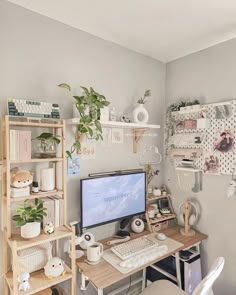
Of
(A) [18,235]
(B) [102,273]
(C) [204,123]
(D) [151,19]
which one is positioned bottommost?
(B) [102,273]

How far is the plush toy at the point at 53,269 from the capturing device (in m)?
1.33

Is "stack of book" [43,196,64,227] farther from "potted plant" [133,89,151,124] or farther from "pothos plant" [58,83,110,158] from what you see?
"potted plant" [133,89,151,124]

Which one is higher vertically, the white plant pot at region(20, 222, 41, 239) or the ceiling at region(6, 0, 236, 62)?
the ceiling at region(6, 0, 236, 62)

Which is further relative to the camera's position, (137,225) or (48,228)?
(137,225)

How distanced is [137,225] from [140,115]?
105 cm

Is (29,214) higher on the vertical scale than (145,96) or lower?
lower

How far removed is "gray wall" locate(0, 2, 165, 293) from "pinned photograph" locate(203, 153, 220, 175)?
565 millimetres

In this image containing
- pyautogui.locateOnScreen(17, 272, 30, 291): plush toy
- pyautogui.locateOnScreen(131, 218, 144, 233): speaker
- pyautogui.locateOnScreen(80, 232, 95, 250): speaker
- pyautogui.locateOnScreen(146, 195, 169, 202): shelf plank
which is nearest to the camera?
pyautogui.locateOnScreen(17, 272, 30, 291): plush toy

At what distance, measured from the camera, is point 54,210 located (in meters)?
1.46

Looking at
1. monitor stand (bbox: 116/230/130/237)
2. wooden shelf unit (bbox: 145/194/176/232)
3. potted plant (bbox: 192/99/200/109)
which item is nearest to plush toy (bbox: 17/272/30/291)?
monitor stand (bbox: 116/230/130/237)

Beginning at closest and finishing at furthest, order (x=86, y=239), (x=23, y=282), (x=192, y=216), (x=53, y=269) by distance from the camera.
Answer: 1. (x=23, y=282)
2. (x=53, y=269)
3. (x=86, y=239)
4. (x=192, y=216)

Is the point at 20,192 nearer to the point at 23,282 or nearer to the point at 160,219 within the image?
the point at 23,282

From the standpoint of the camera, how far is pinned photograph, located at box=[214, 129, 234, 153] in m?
1.79

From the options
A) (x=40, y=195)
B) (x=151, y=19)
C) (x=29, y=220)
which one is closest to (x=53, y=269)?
(x=29, y=220)
